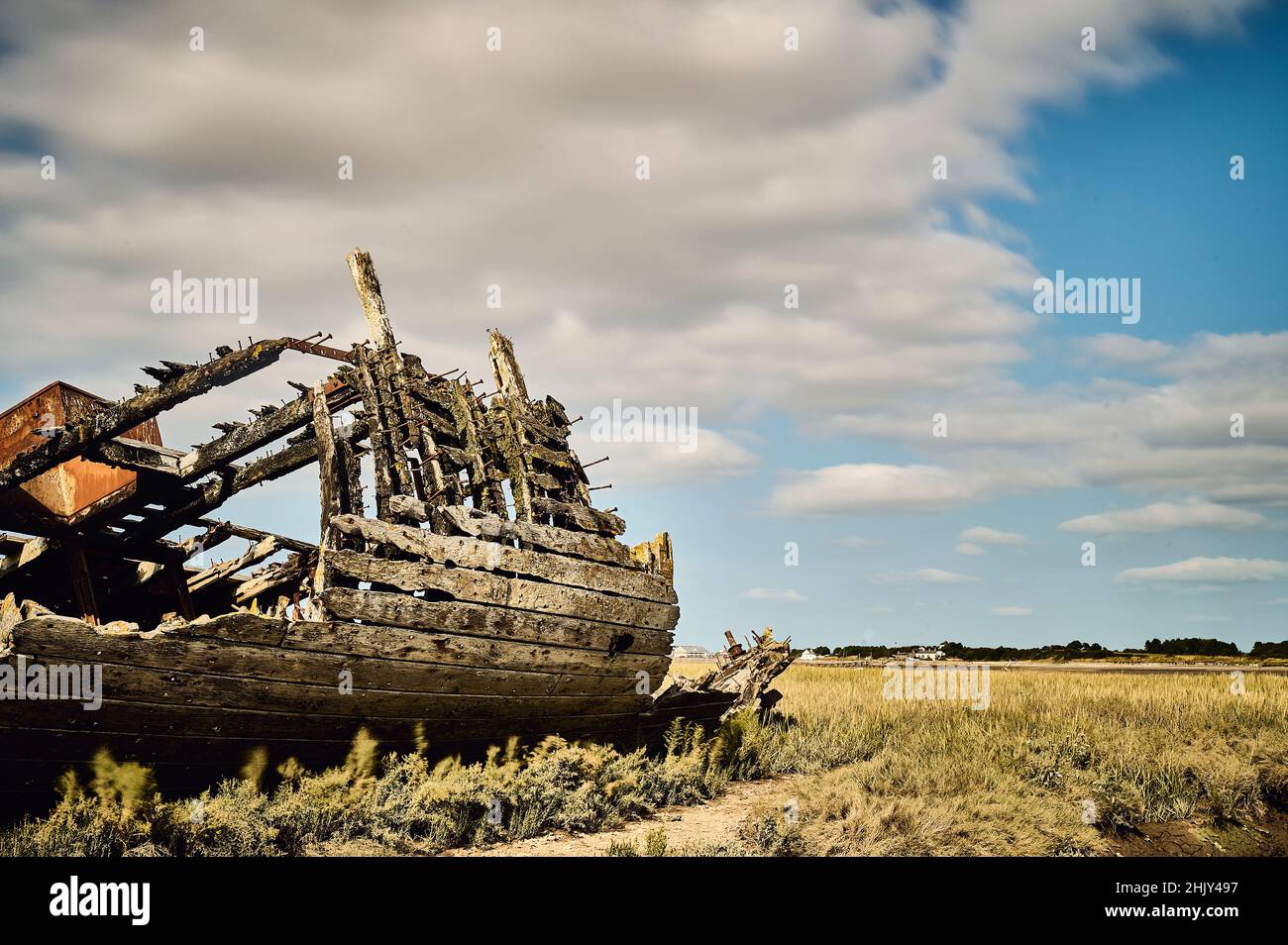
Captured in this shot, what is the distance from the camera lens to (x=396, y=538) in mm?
8812

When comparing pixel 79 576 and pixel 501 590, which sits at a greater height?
pixel 79 576

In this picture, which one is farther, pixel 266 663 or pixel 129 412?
pixel 129 412

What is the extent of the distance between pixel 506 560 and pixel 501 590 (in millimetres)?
323

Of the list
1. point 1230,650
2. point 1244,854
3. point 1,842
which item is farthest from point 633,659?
point 1230,650

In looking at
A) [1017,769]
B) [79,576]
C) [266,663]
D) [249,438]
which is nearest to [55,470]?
[79,576]

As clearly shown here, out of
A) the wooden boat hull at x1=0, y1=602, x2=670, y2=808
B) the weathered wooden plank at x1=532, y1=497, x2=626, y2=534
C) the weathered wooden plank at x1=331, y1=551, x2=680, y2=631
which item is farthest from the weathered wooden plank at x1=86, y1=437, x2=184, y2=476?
the weathered wooden plank at x1=532, y1=497, x2=626, y2=534

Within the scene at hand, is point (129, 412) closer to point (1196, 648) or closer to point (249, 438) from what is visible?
point (249, 438)

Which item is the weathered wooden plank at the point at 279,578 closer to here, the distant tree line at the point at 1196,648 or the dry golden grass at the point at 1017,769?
the dry golden grass at the point at 1017,769

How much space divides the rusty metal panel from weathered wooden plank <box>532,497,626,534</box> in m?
4.46

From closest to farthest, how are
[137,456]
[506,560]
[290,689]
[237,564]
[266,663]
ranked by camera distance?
1. [266,663]
2. [290,689]
3. [506,560]
4. [137,456]
5. [237,564]

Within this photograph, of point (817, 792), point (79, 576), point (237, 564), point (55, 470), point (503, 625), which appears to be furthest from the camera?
point (237, 564)

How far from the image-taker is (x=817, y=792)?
10234 millimetres

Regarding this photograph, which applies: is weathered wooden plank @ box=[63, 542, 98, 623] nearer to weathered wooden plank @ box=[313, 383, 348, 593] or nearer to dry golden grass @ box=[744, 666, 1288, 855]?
weathered wooden plank @ box=[313, 383, 348, 593]
